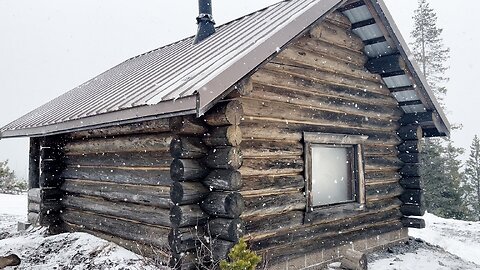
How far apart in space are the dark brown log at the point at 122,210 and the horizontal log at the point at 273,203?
117 centimetres

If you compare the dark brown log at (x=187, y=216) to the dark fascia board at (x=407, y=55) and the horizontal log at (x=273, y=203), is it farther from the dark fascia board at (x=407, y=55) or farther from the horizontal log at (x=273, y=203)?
the dark fascia board at (x=407, y=55)

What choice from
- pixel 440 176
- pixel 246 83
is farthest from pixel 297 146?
pixel 440 176

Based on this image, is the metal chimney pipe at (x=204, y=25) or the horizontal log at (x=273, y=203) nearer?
the horizontal log at (x=273, y=203)

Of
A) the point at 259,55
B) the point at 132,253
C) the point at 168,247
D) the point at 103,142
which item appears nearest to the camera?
the point at 259,55

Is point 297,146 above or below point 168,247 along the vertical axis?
above

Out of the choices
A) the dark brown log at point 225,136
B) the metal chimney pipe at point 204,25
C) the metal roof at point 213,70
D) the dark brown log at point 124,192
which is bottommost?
the dark brown log at point 124,192

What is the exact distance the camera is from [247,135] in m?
5.80

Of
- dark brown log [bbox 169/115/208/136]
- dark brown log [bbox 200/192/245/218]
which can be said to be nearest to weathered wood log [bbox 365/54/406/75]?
dark brown log [bbox 169/115/208/136]

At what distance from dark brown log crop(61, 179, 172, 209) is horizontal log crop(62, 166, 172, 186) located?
77 millimetres

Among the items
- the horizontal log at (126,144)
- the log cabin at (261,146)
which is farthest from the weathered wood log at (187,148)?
the horizontal log at (126,144)

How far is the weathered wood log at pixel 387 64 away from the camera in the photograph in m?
7.95

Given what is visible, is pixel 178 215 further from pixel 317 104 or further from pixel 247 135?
pixel 317 104

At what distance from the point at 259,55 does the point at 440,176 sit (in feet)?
60.7

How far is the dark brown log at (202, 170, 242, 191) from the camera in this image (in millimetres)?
5215
